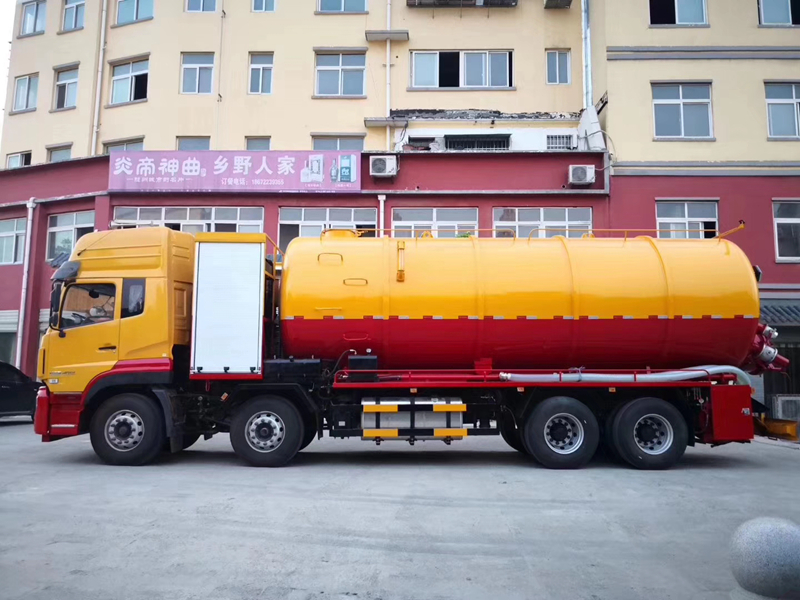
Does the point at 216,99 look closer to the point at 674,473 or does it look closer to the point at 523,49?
A: the point at 523,49

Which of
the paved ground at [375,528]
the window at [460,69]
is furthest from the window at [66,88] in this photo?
the paved ground at [375,528]

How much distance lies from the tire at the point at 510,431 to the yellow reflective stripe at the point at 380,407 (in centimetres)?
179

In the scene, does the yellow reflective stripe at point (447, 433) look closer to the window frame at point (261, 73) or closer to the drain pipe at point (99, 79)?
the window frame at point (261, 73)

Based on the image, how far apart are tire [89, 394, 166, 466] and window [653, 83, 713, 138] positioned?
1637 centimetres

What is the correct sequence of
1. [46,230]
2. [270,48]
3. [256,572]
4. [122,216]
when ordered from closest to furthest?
[256,572]
[122,216]
[46,230]
[270,48]

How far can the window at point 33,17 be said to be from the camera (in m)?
24.9

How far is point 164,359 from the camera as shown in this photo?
31.1 feet

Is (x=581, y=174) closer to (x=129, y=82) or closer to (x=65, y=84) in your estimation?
(x=129, y=82)

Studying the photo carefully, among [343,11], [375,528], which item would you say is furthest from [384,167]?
[375,528]

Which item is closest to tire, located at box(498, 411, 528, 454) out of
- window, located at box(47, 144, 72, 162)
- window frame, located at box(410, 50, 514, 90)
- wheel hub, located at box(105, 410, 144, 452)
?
wheel hub, located at box(105, 410, 144, 452)

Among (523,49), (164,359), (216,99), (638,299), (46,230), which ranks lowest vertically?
(164,359)

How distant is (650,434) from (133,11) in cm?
2350

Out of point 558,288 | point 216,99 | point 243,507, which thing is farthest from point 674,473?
point 216,99

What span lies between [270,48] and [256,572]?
20.9 meters
